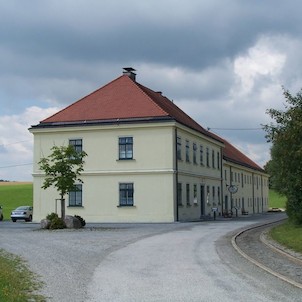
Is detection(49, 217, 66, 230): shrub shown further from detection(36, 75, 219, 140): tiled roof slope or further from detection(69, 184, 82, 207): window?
detection(36, 75, 219, 140): tiled roof slope

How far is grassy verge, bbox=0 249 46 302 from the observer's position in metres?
9.24

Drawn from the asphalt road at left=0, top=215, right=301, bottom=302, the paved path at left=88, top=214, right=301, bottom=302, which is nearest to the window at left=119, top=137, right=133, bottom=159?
the asphalt road at left=0, top=215, right=301, bottom=302

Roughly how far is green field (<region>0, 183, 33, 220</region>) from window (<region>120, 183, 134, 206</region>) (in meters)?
31.5

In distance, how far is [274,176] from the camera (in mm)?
29500

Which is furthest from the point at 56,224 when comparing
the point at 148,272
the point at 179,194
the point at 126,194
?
the point at 148,272

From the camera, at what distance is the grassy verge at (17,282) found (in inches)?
364

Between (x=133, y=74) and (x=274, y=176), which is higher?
(x=133, y=74)

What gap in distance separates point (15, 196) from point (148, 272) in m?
74.3

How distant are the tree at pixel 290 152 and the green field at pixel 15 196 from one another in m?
49.3

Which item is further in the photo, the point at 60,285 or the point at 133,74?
the point at 133,74

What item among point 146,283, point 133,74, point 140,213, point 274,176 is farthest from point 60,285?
point 133,74

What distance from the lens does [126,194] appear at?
41.9 metres

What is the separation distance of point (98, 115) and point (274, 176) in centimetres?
1775

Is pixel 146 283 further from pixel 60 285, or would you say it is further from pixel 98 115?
pixel 98 115
